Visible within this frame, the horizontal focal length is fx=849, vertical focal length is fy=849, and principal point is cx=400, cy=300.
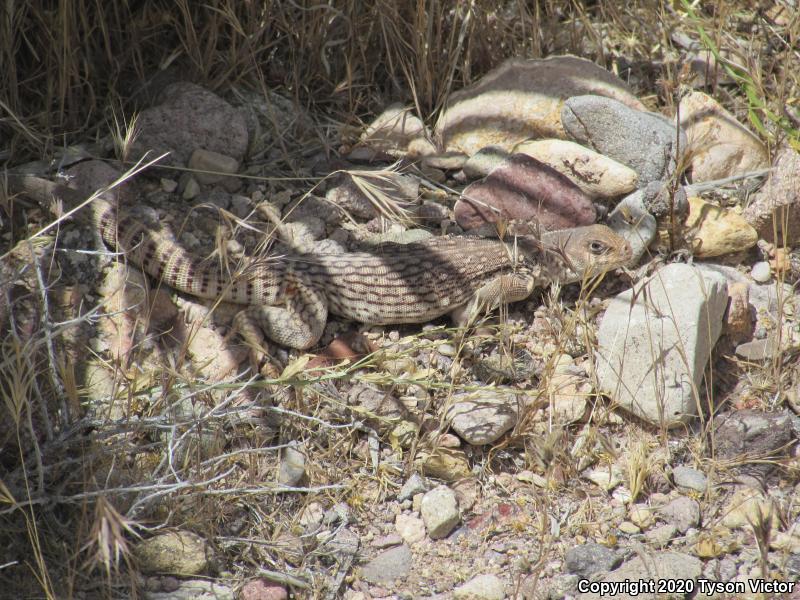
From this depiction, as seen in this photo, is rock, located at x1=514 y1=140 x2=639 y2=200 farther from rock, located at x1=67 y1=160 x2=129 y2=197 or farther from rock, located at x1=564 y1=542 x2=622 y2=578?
rock, located at x1=67 y1=160 x2=129 y2=197

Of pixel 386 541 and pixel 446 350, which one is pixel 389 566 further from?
pixel 446 350

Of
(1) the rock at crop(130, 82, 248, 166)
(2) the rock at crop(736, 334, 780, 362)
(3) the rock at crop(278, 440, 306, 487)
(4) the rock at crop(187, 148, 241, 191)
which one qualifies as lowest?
(3) the rock at crop(278, 440, 306, 487)

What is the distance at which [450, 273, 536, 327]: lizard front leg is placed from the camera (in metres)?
4.26

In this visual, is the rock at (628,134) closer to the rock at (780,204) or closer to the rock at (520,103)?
the rock at (520,103)

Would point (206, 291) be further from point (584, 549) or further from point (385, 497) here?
point (584, 549)

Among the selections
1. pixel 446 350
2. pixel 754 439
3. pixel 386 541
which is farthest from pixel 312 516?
pixel 754 439

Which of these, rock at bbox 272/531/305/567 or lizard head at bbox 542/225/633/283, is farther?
lizard head at bbox 542/225/633/283

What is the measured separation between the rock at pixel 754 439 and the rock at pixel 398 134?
2.27 m

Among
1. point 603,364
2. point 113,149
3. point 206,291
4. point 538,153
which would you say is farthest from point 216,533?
point 538,153

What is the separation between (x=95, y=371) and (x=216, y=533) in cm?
100

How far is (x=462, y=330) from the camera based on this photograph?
3.87 meters

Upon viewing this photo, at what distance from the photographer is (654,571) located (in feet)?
10.4

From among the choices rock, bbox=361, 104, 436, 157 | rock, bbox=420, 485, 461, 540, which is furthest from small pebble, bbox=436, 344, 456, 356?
rock, bbox=361, 104, 436, 157

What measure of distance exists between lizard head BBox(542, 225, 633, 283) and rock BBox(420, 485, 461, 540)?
51.2 inches
